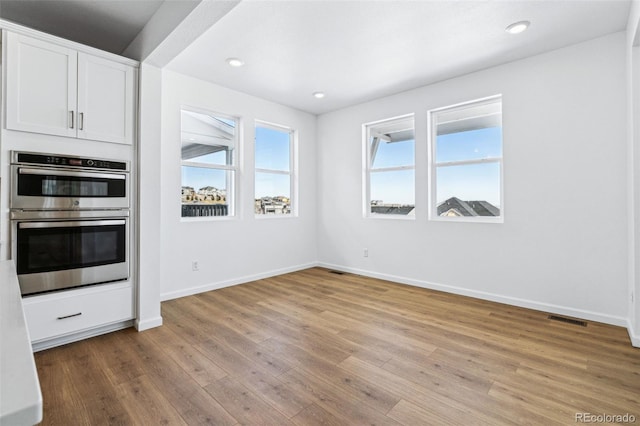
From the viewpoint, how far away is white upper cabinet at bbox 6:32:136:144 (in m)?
2.26

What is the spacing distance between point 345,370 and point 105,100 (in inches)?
115

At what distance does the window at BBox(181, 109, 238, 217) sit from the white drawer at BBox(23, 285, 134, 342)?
4.75 feet

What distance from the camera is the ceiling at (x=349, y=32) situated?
8.26ft

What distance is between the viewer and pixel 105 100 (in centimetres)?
265

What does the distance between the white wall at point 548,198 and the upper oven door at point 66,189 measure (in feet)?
11.4

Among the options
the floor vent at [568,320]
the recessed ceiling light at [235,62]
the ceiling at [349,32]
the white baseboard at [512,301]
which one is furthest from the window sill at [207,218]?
the floor vent at [568,320]

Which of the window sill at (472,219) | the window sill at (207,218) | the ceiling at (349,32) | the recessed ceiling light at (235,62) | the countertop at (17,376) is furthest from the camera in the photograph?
the window sill at (207,218)

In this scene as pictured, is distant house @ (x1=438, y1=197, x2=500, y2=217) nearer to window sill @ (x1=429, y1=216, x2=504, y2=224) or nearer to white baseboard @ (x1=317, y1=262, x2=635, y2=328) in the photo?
window sill @ (x1=429, y1=216, x2=504, y2=224)

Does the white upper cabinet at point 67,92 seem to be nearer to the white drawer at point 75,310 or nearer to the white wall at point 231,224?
the white wall at point 231,224

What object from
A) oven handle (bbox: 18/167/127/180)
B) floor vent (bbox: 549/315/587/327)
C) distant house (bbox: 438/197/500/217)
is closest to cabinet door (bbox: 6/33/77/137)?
oven handle (bbox: 18/167/127/180)

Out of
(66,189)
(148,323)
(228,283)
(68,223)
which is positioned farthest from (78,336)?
(228,283)

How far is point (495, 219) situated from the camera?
3693mm

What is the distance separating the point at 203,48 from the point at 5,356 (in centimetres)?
332

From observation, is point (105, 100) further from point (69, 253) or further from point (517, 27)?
point (517, 27)
